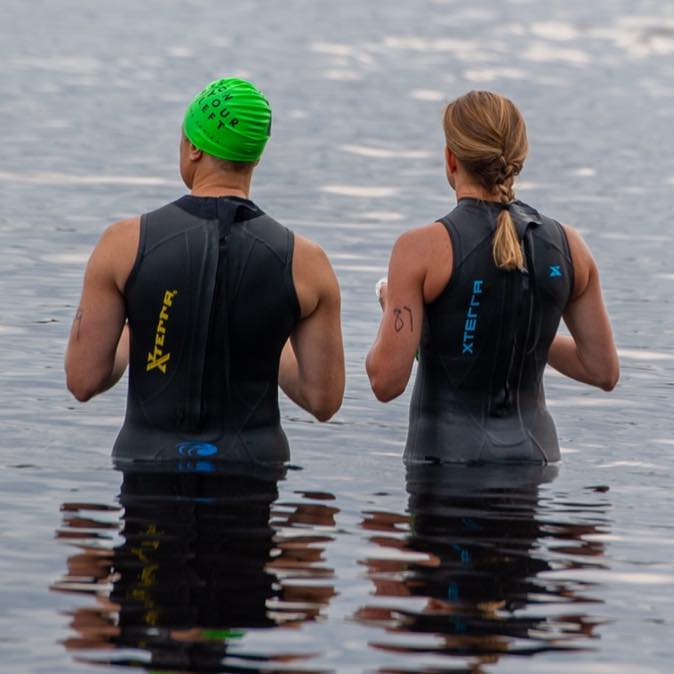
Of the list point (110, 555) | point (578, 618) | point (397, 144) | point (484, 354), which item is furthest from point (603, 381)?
point (397, 144)

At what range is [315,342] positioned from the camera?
9.06m

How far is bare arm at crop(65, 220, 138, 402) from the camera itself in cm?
883

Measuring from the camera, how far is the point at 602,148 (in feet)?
102

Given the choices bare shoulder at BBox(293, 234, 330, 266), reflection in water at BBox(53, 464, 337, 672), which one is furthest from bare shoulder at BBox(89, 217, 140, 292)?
reflection in water at BBox(53, 464, 337, 672)

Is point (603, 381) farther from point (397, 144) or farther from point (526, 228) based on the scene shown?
point (397, 144)

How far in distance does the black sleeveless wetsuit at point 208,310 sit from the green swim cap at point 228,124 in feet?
0.80

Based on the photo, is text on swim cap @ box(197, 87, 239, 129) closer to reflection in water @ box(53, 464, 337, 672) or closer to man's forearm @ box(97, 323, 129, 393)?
man's forearm @ box(97, 323, 129, 393)

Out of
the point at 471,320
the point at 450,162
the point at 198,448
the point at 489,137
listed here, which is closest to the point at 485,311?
the point at 471,320

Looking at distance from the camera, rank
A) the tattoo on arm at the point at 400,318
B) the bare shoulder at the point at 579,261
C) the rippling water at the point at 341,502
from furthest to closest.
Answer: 1. the bare shoulder at the point at 579,261
2. the tattoo on arm at the point at 400,318
3. the rippling water at the point at 341,502

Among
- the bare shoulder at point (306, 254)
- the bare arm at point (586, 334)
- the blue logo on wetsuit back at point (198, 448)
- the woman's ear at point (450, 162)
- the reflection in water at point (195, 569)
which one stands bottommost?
the reflection in water at point (195, 569)

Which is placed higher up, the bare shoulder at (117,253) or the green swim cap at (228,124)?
the green swim cap at (228,124)

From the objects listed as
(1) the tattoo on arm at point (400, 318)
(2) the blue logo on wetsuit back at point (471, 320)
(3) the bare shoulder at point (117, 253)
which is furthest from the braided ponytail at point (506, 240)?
(3) the bare shoulder at point (117, 253)

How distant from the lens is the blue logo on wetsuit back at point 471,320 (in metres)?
9.36

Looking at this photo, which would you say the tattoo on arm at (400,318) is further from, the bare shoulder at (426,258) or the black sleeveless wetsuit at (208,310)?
the black sleeveless wetsuit at (208,310)
